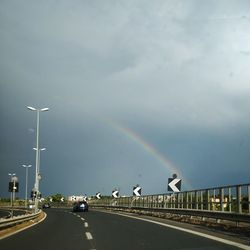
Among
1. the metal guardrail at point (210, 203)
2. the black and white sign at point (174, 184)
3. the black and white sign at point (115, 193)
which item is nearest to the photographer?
the metal guardrail at point (210, 203)

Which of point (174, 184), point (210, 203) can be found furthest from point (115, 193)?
point (210, 203)

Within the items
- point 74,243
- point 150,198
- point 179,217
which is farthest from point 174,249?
point 150,198

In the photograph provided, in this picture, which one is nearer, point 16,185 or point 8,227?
point 8,227

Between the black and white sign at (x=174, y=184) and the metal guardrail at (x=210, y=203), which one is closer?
the metal guardrail at (x=210, y=203)

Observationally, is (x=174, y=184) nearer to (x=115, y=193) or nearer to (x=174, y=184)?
(x=174, y=184)

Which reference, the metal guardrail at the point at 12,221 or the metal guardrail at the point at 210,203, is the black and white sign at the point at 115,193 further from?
the metal guardrail at the point at 12,221

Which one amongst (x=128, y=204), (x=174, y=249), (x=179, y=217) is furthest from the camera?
(x=128, y=204)

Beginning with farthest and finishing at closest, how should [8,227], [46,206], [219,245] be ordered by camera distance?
[46,206] → [8,227] → [219,245]

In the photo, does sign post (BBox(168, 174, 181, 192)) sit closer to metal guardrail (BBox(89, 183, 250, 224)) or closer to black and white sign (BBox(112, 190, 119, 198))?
metal guardrail (BBox(89, 183, 250, 224))

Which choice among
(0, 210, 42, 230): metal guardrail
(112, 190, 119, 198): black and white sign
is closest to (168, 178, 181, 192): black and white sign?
(0, 210, 42, 230): metal guardrail

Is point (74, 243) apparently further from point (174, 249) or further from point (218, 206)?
point (218, 206)

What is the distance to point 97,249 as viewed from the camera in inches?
511

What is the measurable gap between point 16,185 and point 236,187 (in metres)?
22.8

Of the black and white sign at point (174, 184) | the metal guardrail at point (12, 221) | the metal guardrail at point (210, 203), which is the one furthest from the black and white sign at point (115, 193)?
the black and white sign at point (174, 184)
